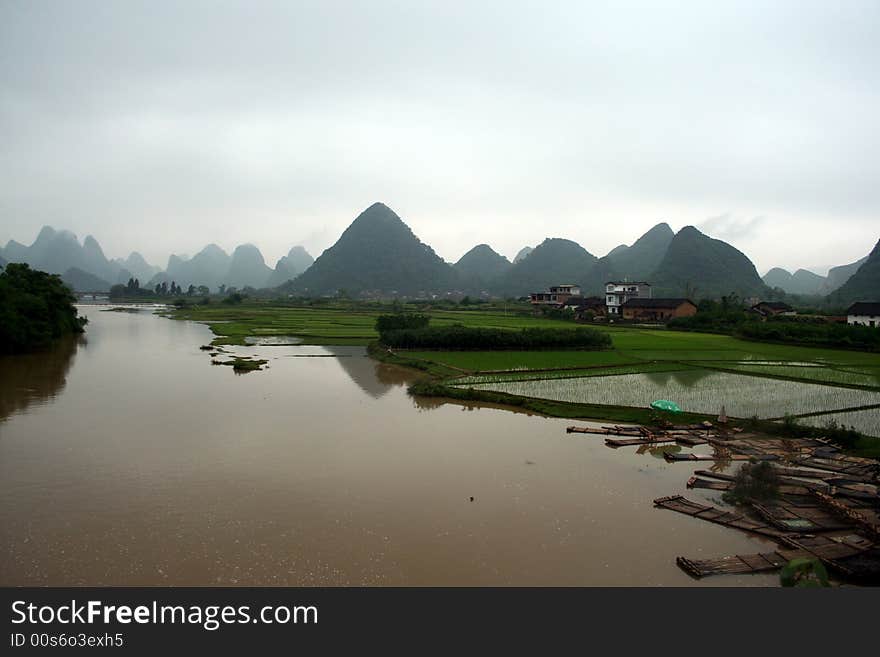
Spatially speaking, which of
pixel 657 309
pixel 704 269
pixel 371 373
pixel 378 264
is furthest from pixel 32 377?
pixel 378 264

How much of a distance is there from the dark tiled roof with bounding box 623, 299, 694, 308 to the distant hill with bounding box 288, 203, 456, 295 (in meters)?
62.3

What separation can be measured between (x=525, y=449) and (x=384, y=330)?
18.3 metres

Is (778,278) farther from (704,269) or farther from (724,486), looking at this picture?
(724,486)

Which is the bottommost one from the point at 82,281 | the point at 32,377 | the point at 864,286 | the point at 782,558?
the point at 782,558

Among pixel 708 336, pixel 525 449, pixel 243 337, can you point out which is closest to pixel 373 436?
pixel 525 449

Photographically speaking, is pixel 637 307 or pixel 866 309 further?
pixel 637 307

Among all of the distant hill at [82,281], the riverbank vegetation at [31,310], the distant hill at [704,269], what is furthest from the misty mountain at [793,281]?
the distant hill at [82,281]

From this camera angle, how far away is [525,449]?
11727 millimetres

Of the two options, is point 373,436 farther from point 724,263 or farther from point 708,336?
point 724,263

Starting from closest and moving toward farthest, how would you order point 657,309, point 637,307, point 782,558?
1. point 782,558
2. point 657,309
3. point 637,307

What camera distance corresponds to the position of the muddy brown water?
680 cm

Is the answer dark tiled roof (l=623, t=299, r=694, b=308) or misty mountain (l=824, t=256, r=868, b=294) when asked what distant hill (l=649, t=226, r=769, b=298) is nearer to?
dark tiled roof (l=623, t=299, r=694, b=308)

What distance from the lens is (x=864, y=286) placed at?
57031mm

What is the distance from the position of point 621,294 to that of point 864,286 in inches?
1153
